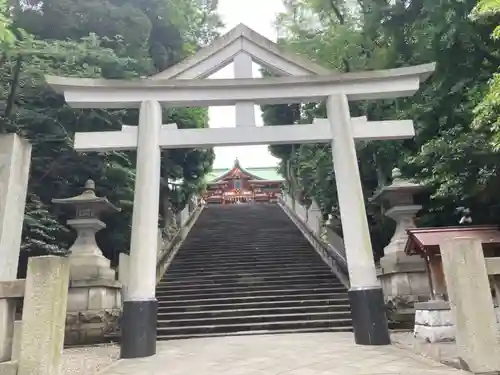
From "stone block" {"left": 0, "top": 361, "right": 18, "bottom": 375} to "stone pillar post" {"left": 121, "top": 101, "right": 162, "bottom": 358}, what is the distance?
2.79 meters

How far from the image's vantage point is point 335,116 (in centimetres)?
765

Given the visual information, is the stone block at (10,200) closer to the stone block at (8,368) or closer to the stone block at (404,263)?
the stone block at (8,368)

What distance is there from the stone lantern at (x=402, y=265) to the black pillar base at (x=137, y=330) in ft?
15.8

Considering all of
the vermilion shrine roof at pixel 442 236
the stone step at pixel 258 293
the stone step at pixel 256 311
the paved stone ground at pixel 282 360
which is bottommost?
the paved stone ground at pixel 282 360

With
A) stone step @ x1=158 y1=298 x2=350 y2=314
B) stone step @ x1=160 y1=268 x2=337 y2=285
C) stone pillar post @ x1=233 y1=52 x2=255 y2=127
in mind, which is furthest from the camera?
stone step @ x1=160 y1=268 x2=337 y2=285

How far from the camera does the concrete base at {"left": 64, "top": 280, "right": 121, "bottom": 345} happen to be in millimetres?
8141

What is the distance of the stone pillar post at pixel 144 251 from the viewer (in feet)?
20.9

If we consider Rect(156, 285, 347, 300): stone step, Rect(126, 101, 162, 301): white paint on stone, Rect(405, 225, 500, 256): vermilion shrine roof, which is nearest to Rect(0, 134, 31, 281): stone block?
Rect(126, 101, 162, 301): white paint on stone

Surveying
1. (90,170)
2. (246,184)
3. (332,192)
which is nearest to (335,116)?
(332,192)

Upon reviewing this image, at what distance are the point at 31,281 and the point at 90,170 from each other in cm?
767

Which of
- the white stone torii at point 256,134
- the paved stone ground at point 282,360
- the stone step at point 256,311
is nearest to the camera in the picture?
the paved stone ground at point 282,360

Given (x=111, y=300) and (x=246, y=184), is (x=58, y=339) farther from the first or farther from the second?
(x=246, y=184)

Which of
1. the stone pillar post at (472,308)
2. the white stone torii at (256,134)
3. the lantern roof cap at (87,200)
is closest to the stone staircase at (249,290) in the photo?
the lantern roof cap at (87,200)

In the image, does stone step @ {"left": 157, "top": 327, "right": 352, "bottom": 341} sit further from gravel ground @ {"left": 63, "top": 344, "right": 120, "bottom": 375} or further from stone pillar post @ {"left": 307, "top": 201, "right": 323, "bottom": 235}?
stone pillar post @ {"left": 307, "top": 201, "right": 323, "bottom": 235}
